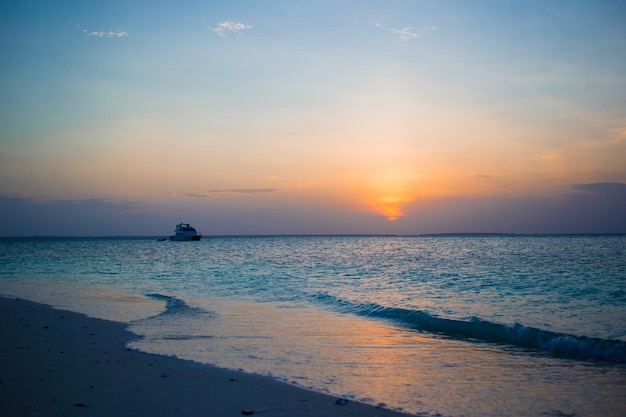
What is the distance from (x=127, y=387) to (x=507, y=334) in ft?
35.8

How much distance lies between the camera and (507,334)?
44.8 ft

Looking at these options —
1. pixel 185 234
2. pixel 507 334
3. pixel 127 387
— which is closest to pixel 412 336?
pixel 507 334

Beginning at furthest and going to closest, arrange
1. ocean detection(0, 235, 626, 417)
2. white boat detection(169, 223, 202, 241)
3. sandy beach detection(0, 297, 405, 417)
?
white boat detection(169, 223, 202, 241) → ocean detection(0, 235, 626, 417) → sandy beach detection(0, 297, 405, 417)

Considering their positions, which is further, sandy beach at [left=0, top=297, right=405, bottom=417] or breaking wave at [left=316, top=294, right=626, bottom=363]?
breaking wave at [left=316, top=294, right=626, bottom=363]

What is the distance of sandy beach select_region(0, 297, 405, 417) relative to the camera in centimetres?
667

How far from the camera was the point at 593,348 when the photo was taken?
11.6 meters

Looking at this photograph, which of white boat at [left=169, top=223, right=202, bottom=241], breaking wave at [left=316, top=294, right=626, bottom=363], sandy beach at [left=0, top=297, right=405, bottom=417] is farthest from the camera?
white boat at [left=169, top=223, right=202, bottom=241]

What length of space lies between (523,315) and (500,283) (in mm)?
10167

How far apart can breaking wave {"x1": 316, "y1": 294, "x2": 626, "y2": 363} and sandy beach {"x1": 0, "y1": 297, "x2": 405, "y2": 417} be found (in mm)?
7382

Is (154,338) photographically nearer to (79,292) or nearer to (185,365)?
(185,365)

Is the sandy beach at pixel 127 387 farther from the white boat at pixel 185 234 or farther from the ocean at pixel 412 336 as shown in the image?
the white boat at pixel 185 234

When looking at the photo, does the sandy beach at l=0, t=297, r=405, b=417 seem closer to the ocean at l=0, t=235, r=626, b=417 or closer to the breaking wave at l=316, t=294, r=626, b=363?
the ocean at l=0, t=235, r=626, b=417

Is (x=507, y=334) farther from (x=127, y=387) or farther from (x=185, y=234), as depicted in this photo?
(x=185, y=234)

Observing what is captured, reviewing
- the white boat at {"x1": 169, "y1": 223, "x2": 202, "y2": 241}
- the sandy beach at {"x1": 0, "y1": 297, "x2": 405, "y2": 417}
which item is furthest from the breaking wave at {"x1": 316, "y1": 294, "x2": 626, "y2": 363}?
the white boat at {"x1": 169, "y1": 223, "x2": 202, "y2": 241}
